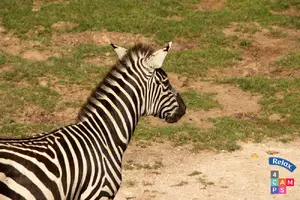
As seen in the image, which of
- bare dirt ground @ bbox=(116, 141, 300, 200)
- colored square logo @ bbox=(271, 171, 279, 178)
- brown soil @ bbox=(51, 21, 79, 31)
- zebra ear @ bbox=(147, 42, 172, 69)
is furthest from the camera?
brown soil @ bbox=(51, 21, 79, 31)

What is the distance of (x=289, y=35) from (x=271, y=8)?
7.40 feet

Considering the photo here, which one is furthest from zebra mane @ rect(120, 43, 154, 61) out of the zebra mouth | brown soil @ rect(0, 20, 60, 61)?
brown soil @ rect(0, 20, 60, 61)

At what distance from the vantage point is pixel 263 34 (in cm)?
2038

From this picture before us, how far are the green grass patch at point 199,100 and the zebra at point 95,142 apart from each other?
6489 millimetres

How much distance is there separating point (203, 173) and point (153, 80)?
435 cm

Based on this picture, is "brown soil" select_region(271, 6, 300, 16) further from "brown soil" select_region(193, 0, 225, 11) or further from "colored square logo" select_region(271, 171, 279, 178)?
"colored square logo" select_region(271, 171, 279, 178)

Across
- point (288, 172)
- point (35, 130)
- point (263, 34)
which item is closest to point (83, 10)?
point (263, 34)

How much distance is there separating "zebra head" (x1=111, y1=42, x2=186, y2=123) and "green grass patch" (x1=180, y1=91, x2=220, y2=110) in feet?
21.7

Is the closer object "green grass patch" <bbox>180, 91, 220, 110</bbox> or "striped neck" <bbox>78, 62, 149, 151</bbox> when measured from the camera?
"striped neck" <bbox>78, 62, 149, 151</bbox>

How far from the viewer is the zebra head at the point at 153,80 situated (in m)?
7.97

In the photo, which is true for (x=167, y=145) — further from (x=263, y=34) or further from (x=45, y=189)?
(x=263, y=34)

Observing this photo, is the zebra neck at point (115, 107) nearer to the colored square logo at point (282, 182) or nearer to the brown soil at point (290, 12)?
the colored square logo at point (282, 182)

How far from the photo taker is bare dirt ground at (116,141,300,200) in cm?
1103

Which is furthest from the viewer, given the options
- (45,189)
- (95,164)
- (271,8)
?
(271,8)
